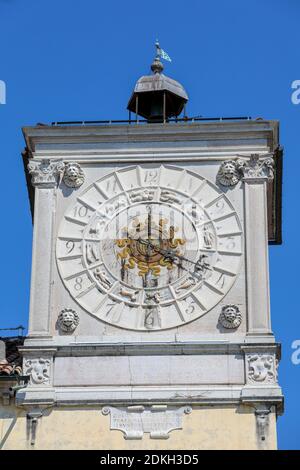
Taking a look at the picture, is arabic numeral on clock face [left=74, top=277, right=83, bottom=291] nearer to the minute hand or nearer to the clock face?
the clock face

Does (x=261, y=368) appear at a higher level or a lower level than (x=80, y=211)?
lower

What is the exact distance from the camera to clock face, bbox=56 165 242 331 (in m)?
36.5

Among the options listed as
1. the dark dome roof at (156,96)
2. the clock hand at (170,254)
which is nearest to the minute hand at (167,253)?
the clock hand at (170,254)

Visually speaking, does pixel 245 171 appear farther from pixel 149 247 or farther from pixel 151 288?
pixel 151 288

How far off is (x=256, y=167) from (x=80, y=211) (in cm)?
390

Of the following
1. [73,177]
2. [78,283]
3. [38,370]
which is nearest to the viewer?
[38,370]

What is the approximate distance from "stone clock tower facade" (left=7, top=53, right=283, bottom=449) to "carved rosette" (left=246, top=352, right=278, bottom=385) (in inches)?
1.1

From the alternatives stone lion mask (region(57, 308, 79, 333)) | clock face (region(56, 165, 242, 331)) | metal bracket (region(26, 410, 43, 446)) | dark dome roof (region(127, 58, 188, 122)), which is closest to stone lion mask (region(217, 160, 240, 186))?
clock face (region(56, 165, 242, 331))

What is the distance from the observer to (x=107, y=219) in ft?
123

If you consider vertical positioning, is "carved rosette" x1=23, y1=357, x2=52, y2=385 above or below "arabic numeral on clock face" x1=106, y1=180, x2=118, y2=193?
below

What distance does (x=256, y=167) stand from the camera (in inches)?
1485

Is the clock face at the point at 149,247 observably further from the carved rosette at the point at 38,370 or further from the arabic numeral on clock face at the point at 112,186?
the carved rosette at the point at 38,370

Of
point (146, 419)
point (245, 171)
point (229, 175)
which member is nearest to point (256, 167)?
point (245, 171)
